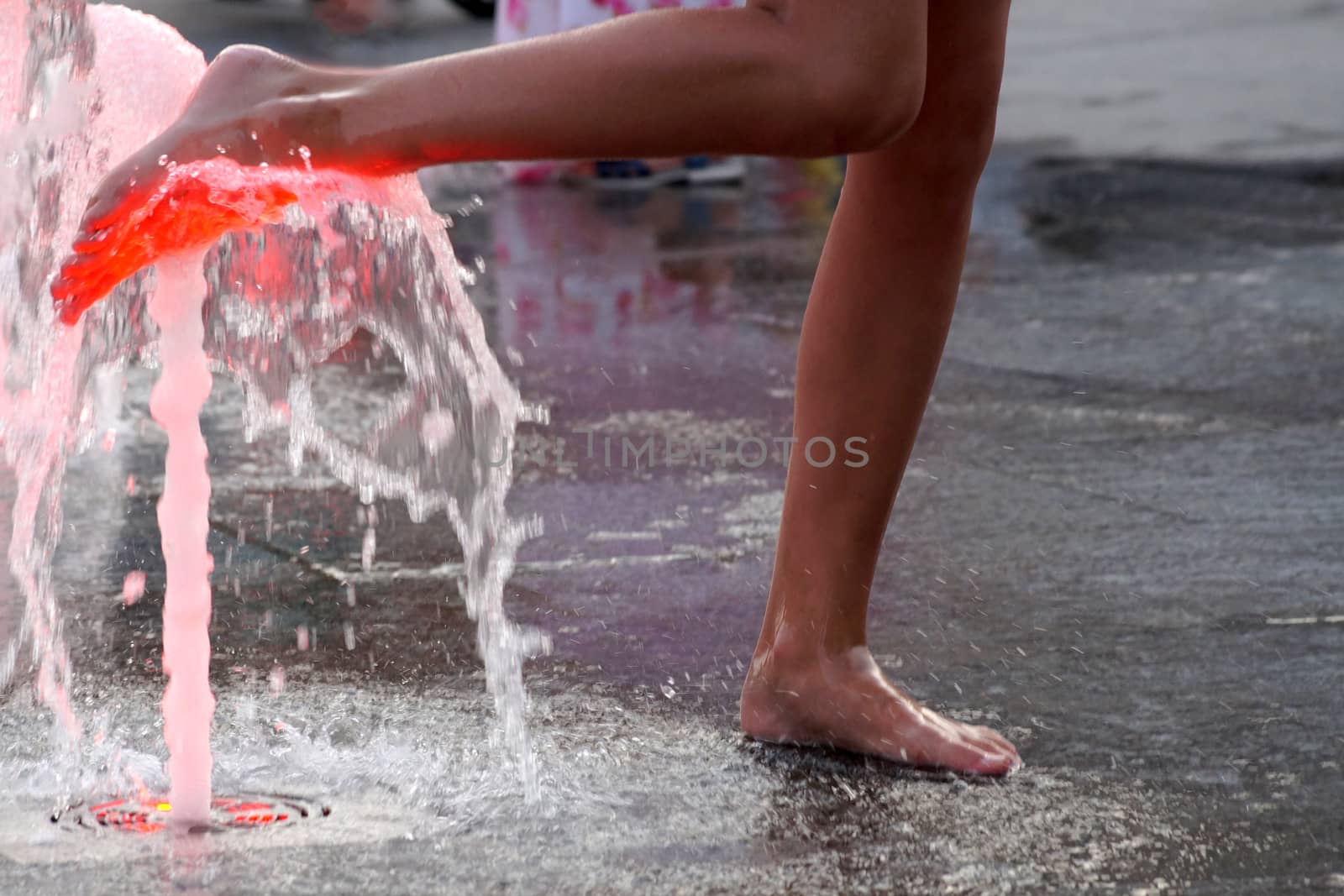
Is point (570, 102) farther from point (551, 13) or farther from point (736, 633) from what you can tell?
point (551, 13)

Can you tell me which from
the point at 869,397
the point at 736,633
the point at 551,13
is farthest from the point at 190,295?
the point at 551,13

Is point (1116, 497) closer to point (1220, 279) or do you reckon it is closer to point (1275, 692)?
point (1275, 692)

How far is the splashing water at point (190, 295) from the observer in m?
2.11

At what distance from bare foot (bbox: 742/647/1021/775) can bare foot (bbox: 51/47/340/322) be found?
85 cm

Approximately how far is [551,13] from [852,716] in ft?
20.4

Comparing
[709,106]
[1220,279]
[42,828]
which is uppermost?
[709,106]

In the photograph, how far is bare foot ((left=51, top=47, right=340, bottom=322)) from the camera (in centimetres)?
192

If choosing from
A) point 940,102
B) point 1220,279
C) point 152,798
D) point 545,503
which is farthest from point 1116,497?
point 1220,279

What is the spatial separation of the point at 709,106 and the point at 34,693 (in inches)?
47.9

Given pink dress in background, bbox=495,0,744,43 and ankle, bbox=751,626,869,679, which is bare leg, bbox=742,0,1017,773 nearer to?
ankle, bbox=751,626,869,679

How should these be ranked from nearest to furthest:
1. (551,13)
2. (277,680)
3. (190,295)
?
1. (190,295)
2. (277,680)
3. (551,13)

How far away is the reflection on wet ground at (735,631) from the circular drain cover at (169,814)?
3 centimetres

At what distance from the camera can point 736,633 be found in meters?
2.85

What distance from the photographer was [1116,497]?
358 centimetres
